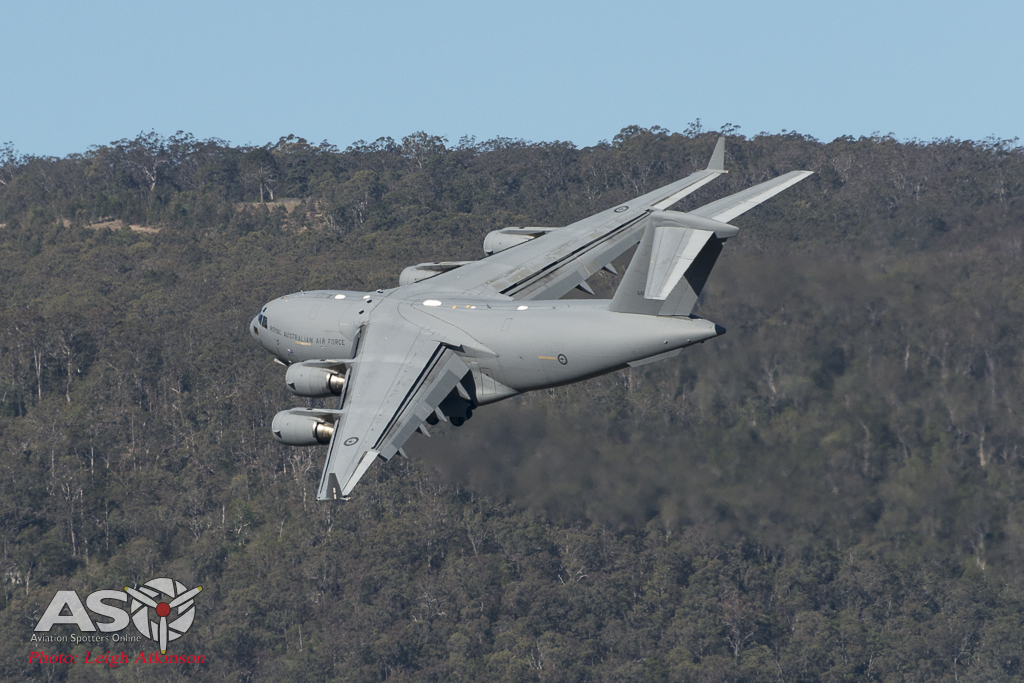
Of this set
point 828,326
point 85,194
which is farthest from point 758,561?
point 85,194

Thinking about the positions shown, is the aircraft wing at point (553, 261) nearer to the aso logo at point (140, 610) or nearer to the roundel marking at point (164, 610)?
the aso logo at point (140, 610)

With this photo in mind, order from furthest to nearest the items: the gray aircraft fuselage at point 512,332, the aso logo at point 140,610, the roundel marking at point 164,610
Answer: the roundel marking at point 164,610 < the aso logo at point 140,610 < the gray aircraft fuselage at point 512,332

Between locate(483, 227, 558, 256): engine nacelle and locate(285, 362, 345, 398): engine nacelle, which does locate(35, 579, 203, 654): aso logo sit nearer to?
locate(483, 227, 558, 256): engine nacelle

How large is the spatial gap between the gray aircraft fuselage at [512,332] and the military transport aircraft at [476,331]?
0.03 m

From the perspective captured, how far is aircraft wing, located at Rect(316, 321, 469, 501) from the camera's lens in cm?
2688

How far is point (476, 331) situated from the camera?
31.5 metres

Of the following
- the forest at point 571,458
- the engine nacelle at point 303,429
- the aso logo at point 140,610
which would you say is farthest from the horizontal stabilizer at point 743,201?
the aso logo at point 140,610

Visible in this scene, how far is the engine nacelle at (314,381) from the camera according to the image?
31.1 meters

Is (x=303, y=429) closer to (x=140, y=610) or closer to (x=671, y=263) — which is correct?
(x=671, y=263)

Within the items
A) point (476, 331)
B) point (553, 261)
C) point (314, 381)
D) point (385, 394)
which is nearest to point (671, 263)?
point (476, 331)

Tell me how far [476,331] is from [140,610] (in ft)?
200

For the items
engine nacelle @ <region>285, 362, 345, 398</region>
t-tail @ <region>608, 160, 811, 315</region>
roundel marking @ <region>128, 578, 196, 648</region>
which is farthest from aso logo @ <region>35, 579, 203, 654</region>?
t-tail @ <region>608, 160, 811, 315</region>

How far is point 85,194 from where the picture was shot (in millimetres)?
129875

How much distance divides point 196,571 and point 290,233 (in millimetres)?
42901
